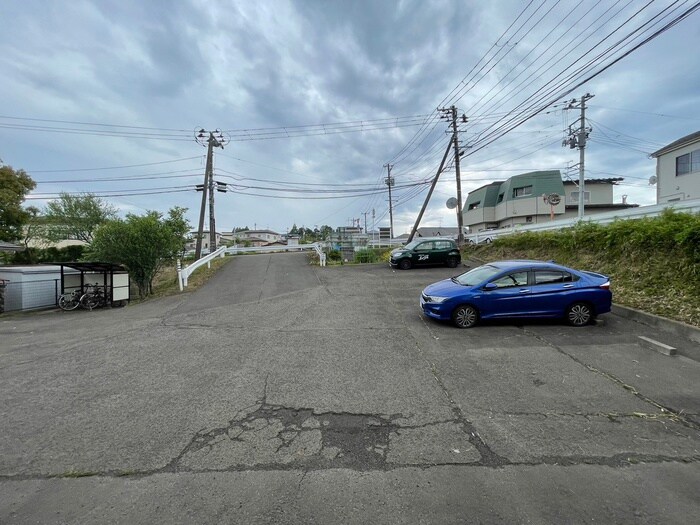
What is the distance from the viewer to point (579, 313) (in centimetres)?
746

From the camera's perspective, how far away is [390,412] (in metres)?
3.94

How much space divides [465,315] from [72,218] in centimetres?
3948

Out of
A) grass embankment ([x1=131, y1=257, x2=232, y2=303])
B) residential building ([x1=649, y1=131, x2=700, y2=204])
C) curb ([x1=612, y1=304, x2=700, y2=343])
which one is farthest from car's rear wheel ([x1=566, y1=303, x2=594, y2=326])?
residential building ([x1=649, y1=131, x2=700, y2=204])

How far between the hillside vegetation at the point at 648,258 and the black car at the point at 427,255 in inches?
198

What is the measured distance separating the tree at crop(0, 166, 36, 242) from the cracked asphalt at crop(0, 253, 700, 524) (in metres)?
24.8

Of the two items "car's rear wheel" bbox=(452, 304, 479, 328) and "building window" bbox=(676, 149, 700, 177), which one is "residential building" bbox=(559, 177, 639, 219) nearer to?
"building window" bbox=(676, 149, 700, 177)

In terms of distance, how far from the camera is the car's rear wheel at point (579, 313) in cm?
746

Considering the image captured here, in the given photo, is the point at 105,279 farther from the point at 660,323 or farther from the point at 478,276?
the point at 660,323

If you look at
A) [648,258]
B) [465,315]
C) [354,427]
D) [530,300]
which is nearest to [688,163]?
[648,258]

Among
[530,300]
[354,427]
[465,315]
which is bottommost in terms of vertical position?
[354,427]

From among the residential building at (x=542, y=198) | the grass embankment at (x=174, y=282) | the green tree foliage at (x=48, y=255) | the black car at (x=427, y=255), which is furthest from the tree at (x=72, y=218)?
the residential building at (x=542, y=198)

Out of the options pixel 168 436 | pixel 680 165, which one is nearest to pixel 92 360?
pixel 168 436

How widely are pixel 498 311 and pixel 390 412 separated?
15.0ft

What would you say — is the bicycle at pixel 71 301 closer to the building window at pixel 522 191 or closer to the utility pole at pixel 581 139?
→ the utility pole at pixel 581 139
